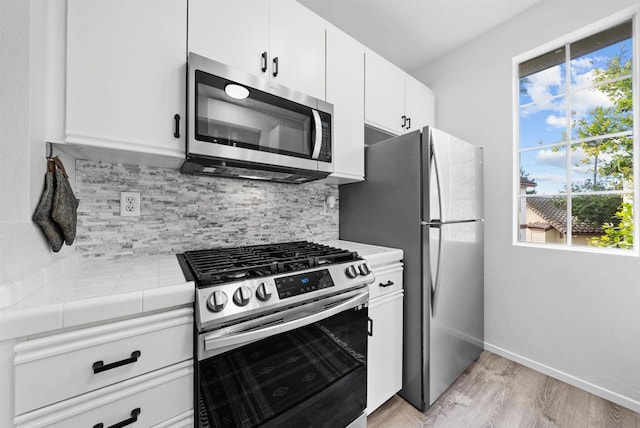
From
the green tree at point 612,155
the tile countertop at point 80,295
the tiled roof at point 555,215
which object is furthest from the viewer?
the tiled roof at point 555,215

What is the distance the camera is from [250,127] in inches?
51.9

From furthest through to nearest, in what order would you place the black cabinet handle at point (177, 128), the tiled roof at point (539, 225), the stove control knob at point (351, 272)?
1. the tiled roof at point (539, 225)
2. the stove control knob at point (351, 272)
3. the black cabinet handle at point (177, 128)

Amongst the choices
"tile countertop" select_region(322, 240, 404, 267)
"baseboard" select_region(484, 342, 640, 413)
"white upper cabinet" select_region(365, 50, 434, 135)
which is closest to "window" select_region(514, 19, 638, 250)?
"white upper cabinet" select_region(365, 50, 434, 135)

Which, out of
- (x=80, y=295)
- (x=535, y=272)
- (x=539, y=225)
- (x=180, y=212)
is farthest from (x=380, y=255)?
(x=539, y=225)

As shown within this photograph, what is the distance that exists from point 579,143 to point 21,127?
312 cm

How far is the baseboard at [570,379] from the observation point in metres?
1.59

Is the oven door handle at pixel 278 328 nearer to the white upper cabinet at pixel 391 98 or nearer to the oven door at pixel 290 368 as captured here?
the oven door at pixel 290 368

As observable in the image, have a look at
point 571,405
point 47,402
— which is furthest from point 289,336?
point 571,405

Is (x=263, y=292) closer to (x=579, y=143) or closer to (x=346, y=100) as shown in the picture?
(x=346, y=100)

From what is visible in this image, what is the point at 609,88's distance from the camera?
1784mm

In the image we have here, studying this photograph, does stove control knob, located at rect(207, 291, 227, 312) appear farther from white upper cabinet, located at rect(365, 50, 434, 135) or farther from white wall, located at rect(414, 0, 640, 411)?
white wall, located at rect(414, 0, 640, 411)

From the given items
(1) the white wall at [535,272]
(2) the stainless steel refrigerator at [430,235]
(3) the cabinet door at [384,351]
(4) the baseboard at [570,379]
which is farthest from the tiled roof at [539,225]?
(3) the cabinet door at [384,351]

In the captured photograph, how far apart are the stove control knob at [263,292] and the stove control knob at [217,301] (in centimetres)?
13

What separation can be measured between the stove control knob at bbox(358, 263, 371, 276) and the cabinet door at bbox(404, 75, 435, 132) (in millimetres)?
→ 1494
